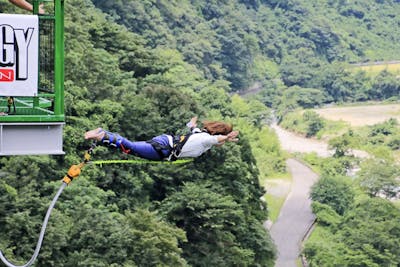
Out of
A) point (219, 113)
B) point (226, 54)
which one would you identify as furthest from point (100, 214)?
point (226, 54)

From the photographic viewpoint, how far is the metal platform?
6.16 m

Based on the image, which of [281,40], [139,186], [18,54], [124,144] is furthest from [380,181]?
[281,40]

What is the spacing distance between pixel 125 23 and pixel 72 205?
120ft

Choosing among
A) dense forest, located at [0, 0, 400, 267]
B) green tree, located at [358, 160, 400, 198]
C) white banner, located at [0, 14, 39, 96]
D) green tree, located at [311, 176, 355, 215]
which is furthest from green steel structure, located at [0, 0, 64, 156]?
green tree, located at [358, 160, 400, 198]

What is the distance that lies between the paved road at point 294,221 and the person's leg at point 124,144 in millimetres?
32398

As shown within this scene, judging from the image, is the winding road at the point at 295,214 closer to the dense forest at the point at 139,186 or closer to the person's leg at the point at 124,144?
the dense forest at the point at 139,186

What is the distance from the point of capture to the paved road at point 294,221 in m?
41.1

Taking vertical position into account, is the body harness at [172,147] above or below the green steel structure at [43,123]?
below

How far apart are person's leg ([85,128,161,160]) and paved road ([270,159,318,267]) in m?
32.4

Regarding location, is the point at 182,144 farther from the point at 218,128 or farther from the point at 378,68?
the point at 378,68

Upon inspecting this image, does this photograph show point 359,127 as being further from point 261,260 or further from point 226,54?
point 261,260

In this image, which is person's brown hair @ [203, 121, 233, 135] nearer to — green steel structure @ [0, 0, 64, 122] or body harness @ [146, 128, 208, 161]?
body harness @ [146, 128, 208, 161]

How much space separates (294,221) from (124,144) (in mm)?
40922

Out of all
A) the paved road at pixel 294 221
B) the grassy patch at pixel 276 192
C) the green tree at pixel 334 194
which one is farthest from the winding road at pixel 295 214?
the green tree at pixel 334 194
